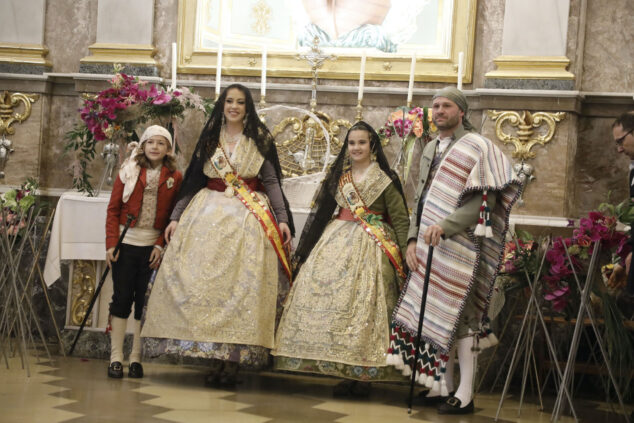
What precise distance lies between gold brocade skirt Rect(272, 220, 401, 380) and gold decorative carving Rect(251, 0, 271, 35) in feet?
6.96

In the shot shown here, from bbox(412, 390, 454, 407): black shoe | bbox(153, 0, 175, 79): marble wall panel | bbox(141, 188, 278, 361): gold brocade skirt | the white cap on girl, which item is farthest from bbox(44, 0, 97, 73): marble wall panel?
bbox(412, 390, 454, 407): black shoe

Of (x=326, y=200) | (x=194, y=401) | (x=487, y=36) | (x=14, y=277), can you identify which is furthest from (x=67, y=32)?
(x=194, y=401)

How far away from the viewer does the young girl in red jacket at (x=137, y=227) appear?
16.3ft

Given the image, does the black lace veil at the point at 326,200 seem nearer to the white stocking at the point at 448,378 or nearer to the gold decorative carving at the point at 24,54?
the white stocking at the point at 448,378

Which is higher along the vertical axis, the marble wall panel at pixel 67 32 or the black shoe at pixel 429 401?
the marble wall panel at pixel 67 32

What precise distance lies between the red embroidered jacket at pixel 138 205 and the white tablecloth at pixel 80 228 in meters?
0.54

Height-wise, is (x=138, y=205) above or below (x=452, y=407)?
above

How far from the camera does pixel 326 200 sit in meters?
4.85

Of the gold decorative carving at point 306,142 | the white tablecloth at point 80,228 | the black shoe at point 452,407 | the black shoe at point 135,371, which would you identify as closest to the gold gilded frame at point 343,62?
the gold decorative carving at point 306,142

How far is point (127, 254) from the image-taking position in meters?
4.96

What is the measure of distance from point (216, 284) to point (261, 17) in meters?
2.32

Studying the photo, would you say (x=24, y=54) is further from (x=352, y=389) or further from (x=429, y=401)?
(x=429, y=401)

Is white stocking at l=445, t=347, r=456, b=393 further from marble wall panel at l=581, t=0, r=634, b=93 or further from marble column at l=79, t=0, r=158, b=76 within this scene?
marble column at l=79, t=0, r=158, b=76

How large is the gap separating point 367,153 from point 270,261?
2.41 ft
